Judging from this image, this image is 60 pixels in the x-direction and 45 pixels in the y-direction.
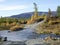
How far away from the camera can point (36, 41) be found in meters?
14.3

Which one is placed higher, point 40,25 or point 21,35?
point 40,25

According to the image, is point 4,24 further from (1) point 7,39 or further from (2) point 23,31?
(1) point 7,39

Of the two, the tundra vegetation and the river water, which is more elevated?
the tundra vegetation

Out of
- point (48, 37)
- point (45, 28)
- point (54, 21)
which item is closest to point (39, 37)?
point (48, 37)

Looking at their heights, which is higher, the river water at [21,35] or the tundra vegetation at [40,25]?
the tundra vegetation at [40,25]

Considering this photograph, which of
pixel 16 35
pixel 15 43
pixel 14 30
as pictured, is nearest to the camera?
pixel 15 43

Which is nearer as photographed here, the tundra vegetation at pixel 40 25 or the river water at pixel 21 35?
the river water at pixel 21 35

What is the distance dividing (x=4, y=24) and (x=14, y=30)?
54.5 inches

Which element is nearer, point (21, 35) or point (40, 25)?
point (21, 35)

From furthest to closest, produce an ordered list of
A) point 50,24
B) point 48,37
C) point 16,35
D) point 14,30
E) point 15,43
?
point 50,24, point 14,30, point 16,35, point 48,37, point 15,43

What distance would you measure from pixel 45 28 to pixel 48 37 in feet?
10.5

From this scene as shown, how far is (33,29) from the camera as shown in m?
17.3

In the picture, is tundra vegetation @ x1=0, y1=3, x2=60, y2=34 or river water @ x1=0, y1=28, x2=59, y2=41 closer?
river water @ x1=0, y1=28, x2=59, y2=41

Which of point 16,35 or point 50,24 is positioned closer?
point 16,35
